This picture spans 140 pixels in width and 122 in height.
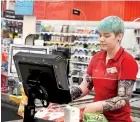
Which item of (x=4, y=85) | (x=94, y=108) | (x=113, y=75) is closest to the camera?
(x=94, y=108)

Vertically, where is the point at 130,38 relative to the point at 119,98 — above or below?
above

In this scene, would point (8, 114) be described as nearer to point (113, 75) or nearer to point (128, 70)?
point (113, 75)

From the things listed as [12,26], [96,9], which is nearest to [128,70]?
[12,26]

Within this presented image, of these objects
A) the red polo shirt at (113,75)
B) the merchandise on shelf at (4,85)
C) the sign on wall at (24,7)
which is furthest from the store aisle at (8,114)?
the sign on wall at (24,7)

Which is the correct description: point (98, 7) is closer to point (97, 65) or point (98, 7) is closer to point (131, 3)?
point (131, 3)

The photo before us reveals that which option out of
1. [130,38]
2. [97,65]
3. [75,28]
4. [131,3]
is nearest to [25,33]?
[130,38]

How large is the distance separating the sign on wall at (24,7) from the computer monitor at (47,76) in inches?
143

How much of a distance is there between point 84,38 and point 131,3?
2.31 m

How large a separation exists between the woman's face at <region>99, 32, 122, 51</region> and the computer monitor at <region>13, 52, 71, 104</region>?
0.42 meters

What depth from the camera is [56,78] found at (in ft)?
6.24

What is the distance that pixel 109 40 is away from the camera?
7.33 ft

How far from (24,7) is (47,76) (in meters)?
3.88

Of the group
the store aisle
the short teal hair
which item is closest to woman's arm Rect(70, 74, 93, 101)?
the short teal hair

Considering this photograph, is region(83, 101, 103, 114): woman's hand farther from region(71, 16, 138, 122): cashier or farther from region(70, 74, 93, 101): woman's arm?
region(70, 74, 93, 101): woman's arm
